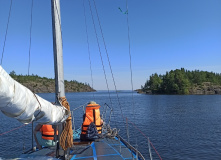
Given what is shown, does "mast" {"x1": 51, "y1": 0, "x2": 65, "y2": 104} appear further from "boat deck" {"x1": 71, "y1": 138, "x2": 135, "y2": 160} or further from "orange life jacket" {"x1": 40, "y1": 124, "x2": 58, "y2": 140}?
"boat deck" {"x1": 71, "y1": 138, "x2": 135, "y2": 160}

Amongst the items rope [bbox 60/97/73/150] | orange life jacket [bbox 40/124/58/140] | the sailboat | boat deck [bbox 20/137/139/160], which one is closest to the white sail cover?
the sailboat

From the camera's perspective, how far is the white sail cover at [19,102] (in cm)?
237

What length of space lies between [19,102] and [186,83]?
460 feet

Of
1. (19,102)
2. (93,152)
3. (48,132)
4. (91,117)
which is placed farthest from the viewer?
(91,117)

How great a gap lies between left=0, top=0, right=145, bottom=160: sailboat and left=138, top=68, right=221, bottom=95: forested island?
131 m

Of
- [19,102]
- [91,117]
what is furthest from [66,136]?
[19,102]

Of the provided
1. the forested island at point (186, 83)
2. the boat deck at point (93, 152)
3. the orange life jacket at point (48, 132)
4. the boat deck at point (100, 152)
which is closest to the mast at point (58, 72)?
the boat deck at point (93, 152)

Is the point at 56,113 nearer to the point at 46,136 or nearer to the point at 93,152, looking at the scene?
the point at 93,152

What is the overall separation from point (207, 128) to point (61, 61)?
2434 cm

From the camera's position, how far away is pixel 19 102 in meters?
2.75

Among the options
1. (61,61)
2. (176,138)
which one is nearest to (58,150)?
(61,61)

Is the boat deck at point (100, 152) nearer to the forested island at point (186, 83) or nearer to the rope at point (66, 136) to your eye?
the rope at point (66, 136)

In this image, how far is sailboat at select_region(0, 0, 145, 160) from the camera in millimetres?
2617

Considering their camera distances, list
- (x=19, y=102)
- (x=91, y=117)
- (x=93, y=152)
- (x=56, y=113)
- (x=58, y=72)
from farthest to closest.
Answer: (x=91, y=117)
(x=93, y=152)
(x=58, y=72)
(x=56, y=113)
(x=19, y=102)
